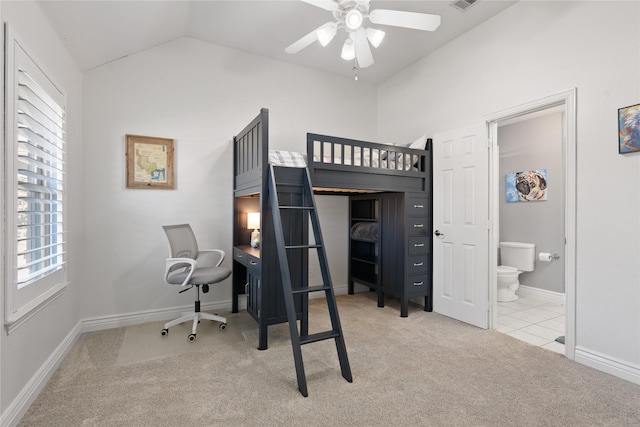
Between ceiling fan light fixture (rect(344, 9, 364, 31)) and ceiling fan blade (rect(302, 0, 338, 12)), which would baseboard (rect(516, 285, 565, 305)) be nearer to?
ceiling fan light fixture (rect(344, 9, 364, 31))

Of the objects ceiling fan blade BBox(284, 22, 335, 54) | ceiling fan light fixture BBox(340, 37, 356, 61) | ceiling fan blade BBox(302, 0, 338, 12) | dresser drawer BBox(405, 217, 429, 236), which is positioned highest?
ceiling fan blade BBox(302, 0, 338, 12)

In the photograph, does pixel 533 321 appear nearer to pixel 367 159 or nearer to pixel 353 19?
pixel 367 159

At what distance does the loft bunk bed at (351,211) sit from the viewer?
267 cm

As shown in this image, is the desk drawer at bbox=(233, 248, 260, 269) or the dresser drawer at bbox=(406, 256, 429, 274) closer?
Result: the desk drawer at bbox=(233, 248, 260, 269)

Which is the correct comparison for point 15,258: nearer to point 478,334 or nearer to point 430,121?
point 478,334

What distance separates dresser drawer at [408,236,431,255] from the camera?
11.4 feet

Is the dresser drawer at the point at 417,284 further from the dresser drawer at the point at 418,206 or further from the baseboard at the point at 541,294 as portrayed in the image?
the baseboard at the point at 541,294

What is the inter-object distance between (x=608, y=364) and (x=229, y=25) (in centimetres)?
429

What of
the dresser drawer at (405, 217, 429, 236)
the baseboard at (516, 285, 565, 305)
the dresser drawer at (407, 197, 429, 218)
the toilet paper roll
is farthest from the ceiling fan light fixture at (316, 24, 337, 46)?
the baseboard at (516, 285, 565, 305)

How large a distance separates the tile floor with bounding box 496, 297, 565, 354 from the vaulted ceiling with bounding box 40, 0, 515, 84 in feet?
9.97

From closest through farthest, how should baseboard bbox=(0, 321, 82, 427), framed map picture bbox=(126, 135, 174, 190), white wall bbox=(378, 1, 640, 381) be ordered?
baseboard bbox=(0, 321, 82, 427) < white wall bbox=(378, 1, 640, 381) < framed map picture bbox=(126, 135, 174, 190)

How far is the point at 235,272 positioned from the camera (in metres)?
3.54

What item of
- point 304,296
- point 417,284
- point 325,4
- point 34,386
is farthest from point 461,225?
point 34,386

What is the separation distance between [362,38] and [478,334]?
275 centimetres
